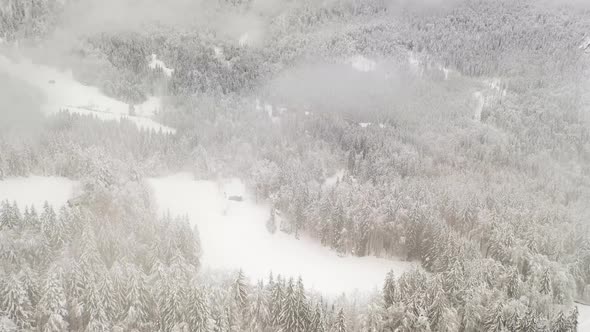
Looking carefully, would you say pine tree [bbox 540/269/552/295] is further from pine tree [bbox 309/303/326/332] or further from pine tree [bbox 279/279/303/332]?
pine tree [bbox 279/279/303/332]

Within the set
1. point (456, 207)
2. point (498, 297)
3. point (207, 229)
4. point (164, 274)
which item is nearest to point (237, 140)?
point (207, 229)

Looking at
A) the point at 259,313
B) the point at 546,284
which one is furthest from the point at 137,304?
the point at 546,284

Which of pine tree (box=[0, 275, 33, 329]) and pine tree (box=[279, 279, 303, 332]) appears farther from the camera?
pine tree (box=[279, 279, 303, 332])

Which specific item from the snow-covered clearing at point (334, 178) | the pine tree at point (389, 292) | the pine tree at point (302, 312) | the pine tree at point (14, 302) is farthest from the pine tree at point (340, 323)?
the snow-covered clearing at point (334, 178)

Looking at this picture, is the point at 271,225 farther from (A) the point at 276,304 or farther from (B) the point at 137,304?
(B) the point at 137,304

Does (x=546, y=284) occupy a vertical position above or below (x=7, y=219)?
above

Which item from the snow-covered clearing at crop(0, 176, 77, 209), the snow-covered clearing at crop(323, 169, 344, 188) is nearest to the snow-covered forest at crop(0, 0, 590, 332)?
the snow-covered clearing at crop(0, 176, 77, 209)
